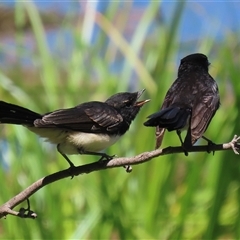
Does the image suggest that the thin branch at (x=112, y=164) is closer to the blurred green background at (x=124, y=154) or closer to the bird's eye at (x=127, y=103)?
the bird's eye at (x=127, y=103)

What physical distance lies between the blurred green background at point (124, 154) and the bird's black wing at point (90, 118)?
63cm

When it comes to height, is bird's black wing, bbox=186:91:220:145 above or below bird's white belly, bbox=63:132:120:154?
below

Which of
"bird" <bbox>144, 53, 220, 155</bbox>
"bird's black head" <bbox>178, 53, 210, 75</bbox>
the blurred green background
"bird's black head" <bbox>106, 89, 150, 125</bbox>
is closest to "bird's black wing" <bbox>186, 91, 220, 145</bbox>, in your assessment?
"bird" <bbox>144, 53, 220, 155</bbox>

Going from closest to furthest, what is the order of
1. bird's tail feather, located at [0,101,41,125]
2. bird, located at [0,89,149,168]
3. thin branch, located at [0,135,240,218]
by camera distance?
thin branch, located at [0,135,240,218], bird's tail feather, located at [0,101,41,125], bird, located at [0,89,149,168]

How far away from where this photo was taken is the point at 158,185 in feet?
8.24

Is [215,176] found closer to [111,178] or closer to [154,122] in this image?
[111,178]

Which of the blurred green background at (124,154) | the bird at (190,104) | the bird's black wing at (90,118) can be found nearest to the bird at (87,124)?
the bird's black wing at (90,118)

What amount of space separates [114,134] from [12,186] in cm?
124

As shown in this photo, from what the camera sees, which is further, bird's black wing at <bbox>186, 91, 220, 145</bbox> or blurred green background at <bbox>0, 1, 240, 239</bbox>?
blurred green background at <bbox>0, 1, 240, 239</bbox>

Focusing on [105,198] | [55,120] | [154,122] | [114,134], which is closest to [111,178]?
[105,198]

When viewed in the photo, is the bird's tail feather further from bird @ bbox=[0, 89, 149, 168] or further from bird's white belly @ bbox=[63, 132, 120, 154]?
bird's white belly @ bbox=[63, 132, 120, 154]

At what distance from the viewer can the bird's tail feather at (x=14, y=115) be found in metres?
1.29

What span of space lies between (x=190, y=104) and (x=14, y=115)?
40 centimetres

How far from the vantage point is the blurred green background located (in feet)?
7.89
